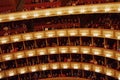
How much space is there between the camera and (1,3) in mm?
42219

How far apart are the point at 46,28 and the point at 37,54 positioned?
4.08m

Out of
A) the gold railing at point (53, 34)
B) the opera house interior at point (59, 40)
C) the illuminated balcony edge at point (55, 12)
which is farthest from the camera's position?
the gold railing at point (53, 34)

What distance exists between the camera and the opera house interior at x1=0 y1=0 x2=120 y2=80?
3747 centimetres

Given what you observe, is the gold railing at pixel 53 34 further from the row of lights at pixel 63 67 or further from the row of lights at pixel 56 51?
the row of lights at pixel 63 67

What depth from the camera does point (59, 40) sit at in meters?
42.3

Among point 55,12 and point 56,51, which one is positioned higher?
point 55,12

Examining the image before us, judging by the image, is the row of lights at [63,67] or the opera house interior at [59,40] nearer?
the opera house interior at [59,40]

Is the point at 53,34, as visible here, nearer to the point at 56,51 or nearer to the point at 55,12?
the point at 56,51

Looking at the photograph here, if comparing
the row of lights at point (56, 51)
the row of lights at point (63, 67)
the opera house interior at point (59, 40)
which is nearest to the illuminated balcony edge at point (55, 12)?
the opera house interior at point (59, 40)

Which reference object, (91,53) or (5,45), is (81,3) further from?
(5,45)

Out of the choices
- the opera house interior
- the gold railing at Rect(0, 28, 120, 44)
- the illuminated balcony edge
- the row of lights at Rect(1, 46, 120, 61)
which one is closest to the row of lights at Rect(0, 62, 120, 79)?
the opera house interior

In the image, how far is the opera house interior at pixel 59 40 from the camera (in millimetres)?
Result: 37469

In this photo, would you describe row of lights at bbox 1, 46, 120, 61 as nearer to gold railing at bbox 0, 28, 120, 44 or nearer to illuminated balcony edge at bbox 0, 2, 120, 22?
gold railing at bbox 0, 28, 120, 44

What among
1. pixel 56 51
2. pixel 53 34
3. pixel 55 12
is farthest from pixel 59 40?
pixel 55 12
